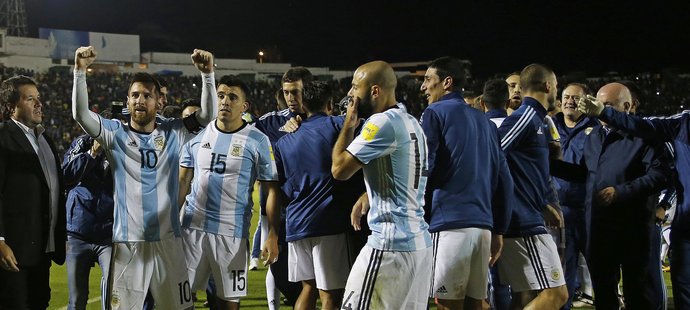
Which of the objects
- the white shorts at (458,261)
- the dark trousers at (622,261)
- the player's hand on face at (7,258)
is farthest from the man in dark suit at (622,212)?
the player's hand on face at (7,258)

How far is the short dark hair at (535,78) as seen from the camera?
573 cm

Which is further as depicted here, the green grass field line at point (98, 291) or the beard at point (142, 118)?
the green grass field line at point (98, 291)

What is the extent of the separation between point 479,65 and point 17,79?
59179 mm

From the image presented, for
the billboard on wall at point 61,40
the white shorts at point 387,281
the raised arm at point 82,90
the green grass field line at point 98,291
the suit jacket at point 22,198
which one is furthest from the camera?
the billboard on wall at point 61,40

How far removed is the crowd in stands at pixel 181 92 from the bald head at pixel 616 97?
1193 inches

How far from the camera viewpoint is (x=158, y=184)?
17.5ft

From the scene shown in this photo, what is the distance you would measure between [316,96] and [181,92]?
46540 millimetres

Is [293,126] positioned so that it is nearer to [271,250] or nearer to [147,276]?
[271,250]

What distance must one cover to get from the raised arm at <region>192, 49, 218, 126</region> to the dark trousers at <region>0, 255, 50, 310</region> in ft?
5.05

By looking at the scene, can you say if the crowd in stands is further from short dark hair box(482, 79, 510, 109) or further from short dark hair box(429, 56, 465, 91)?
short dark hair box(429, 56, 465, 91)

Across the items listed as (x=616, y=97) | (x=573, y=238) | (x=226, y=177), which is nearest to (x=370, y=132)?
(x=226, y=177)

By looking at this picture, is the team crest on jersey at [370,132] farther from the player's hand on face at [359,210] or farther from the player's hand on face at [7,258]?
the player's hand on face at [7,258]

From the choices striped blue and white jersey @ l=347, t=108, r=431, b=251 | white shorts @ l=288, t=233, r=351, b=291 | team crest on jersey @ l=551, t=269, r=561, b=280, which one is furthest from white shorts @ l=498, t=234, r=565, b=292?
striped blue and white jersey @ l=347, t=108, r=431, b=251

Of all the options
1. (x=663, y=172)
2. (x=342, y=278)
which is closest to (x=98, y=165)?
(x=342, y=278)
